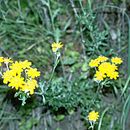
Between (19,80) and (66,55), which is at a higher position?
(66,55)

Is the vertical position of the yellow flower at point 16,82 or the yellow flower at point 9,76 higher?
the yellow flower at point 9,76

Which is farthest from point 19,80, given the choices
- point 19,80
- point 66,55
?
point 66,55

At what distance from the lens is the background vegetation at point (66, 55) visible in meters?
1.92

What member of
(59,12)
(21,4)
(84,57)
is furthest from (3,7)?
(84,57)

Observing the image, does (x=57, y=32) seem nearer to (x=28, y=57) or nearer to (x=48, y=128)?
(x=28, y=57)

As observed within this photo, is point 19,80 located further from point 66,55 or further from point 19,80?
point 66,55

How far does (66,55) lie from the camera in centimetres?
221

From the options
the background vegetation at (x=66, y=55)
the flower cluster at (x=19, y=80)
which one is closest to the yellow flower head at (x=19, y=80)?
the flower cluster at (x=19, y=80)

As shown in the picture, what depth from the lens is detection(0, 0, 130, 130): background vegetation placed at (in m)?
1.92

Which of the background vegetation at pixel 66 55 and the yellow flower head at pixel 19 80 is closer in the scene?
the yellow flower head at pixel 19 80

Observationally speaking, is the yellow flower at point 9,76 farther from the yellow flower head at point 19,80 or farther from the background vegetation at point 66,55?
the background vegetation at point 66,55

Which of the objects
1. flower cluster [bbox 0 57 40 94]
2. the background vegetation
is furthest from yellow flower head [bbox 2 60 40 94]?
the background vegetation

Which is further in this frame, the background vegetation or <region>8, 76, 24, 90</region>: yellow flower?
the background vegetation

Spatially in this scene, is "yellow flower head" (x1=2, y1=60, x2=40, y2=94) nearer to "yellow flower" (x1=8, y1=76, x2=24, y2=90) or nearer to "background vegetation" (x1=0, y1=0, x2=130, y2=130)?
"yellow flower" (x1=8, y1=76, x2=24, y2=90)
